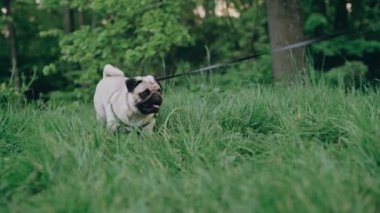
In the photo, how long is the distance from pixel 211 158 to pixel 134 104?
35.0 inches

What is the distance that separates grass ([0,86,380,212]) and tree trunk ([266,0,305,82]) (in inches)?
75.3

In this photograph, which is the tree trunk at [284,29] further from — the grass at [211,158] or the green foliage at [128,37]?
the grass at [211,158]

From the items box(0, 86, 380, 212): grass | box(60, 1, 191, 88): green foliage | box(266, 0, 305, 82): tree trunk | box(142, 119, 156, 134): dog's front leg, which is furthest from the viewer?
box(60, 1, 191, 88): green foliage

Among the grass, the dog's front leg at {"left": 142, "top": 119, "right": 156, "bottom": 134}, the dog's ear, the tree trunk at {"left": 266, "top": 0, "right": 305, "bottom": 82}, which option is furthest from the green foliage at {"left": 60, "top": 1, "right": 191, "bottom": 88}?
the dog's ear

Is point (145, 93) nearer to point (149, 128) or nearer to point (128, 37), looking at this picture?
point (149, 128)

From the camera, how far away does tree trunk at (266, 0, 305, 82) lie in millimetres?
8055

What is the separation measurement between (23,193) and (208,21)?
10.2m

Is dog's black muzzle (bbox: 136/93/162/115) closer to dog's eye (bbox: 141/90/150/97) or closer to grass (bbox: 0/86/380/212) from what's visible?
dog's eye (bbox: 141/90/150/97)

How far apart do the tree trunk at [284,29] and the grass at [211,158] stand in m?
1.91

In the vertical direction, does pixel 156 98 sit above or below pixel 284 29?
below

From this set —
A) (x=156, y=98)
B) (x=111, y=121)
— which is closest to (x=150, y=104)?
(x=156, y=98)

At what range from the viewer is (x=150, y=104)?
4871 millimetres

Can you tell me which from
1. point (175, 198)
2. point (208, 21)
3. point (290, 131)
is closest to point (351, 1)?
point (208, 21)

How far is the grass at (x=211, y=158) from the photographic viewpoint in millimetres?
3381
